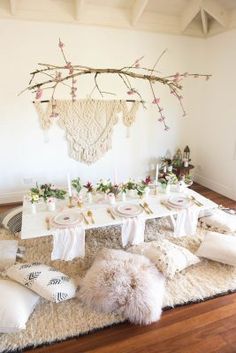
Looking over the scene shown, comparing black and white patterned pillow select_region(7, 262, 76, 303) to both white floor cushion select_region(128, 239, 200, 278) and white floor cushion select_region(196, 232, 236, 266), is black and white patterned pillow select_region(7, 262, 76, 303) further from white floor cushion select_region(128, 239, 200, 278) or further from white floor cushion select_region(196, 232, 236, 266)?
white floor cushion select_region(196, 232, 236, 266)

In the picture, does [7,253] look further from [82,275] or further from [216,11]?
[216,11]

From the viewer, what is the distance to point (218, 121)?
4.19 metres

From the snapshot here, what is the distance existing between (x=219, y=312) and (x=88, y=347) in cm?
101

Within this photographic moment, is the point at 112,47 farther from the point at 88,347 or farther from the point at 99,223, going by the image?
the point at 88,347

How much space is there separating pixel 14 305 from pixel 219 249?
5.96ft

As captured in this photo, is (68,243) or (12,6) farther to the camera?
(12,6)

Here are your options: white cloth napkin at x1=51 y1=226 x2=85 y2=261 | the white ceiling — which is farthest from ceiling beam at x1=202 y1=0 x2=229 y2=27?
white cloth napkin at x1=51 y1=226 x2=85 y2=261

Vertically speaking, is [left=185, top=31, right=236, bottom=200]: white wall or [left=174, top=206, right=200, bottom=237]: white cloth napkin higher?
[left=185, top=31, right=236, bottom=200]: white wall

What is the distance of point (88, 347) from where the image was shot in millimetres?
1613

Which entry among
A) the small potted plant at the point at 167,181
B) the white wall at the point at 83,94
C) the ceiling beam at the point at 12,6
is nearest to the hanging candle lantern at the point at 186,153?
the white wall at the point at 83,94

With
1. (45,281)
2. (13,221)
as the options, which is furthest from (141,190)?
(13,221)

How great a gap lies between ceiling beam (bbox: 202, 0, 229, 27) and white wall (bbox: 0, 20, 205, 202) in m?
0.56

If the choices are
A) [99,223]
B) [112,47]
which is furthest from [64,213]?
[112,47]

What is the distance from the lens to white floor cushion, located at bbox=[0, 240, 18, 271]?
7.44 ft
